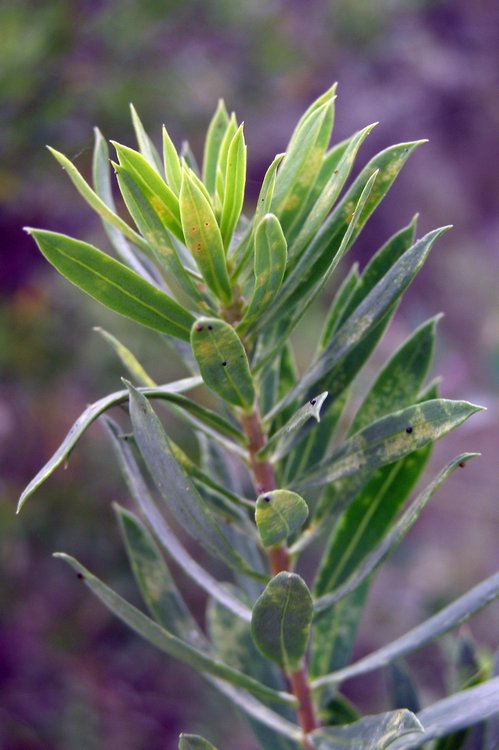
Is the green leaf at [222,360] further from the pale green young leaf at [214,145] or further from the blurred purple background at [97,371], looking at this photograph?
the blurred purple background at [97,371]

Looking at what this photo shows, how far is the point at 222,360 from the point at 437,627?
292 millimetres

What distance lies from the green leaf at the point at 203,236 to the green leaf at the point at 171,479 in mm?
129

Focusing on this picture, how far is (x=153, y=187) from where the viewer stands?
579 millimetres

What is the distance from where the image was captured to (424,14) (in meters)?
3.56

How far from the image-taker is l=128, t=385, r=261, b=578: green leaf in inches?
20.5

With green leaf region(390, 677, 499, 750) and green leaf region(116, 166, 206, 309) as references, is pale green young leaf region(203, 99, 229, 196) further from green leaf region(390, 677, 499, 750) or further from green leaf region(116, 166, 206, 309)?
green leaf region(390, 677, 499, 750)

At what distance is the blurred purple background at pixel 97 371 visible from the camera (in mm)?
1831

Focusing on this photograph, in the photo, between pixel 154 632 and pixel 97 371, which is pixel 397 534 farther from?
pixel 97 371

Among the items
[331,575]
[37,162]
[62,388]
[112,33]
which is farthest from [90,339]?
[331,575]

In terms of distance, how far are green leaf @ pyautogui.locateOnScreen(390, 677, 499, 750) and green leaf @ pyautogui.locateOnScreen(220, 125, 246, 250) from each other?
0.41 metres

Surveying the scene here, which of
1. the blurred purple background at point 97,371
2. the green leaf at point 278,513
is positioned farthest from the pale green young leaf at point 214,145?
A: the blurred purple background at point 97,371

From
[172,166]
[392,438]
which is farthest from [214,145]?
[392,438]

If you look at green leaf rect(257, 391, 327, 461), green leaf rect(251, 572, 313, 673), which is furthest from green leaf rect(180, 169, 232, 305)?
green leaf rect(251, 572, 313, 673)

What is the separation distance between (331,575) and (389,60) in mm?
3371
